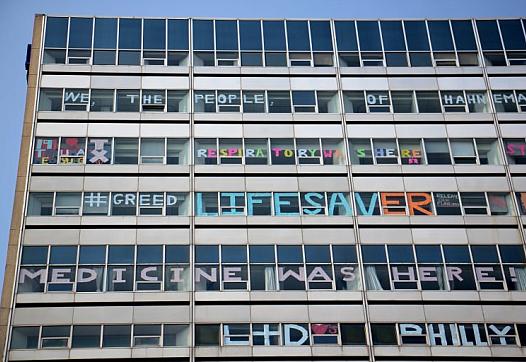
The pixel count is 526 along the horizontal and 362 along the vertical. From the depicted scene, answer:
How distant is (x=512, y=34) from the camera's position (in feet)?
164

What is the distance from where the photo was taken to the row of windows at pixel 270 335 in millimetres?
38656

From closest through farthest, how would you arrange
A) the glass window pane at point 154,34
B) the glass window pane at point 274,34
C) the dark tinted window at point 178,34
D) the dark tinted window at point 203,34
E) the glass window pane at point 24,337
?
the glass window pane at point 24,337 < the glass window pane at point 154,34 < the dark tinted window at point 178,34 < the dark tinted window at point 203,34 < the glass window pane at point 274,34

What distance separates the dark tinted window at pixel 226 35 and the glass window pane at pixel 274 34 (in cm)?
208

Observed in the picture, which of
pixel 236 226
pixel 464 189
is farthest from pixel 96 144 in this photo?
pixel 464 189

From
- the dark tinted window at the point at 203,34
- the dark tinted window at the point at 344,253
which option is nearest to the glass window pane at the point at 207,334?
the dark tinted window at the point at 344,253

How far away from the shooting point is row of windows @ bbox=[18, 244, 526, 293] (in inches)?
1583

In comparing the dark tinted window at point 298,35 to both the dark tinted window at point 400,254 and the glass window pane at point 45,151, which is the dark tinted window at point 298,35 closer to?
the dark tinted window at point 400,254

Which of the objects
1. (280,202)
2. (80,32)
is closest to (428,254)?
(280,202)

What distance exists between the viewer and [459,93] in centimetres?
4791

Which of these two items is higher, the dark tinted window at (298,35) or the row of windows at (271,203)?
the dark tinted window at (298,35)

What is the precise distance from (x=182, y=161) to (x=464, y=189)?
17123 millimetres

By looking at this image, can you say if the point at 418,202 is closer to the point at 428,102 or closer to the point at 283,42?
the point at 428,102

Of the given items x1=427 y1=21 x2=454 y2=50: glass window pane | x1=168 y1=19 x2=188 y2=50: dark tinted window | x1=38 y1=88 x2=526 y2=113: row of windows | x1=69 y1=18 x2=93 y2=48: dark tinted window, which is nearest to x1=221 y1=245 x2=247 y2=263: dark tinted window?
x1=38 y1=88 x2=526 y2=113: row of windows

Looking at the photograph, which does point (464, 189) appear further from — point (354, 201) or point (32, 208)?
point (32, 208)
